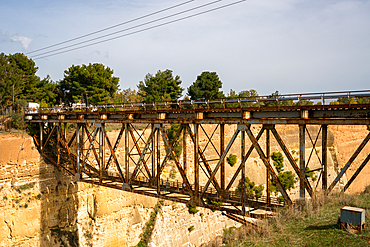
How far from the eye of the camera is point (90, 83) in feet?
159

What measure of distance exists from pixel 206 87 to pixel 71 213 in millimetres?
37025

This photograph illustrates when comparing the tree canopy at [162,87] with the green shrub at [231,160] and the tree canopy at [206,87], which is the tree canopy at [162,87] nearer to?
the tree canopy at [206,87]

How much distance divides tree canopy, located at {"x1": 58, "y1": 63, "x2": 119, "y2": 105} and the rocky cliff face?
14604mm

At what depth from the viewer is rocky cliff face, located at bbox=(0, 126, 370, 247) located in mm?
26328

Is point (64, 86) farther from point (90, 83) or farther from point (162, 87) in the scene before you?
point (162, 87)

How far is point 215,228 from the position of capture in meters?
38.8

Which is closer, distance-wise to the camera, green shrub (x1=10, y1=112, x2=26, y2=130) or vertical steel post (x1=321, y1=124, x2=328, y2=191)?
vertical steel post (x1=321, y1=124, x2=328, y2=191)

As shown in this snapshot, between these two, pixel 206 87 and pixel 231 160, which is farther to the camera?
pixel 206 87

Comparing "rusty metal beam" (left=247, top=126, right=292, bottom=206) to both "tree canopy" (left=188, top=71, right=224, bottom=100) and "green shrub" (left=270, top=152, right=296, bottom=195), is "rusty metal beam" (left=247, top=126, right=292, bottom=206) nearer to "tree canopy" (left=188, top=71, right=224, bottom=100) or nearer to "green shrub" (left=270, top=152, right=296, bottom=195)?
"green shrub" (left=270, top=152, right=296, bottom=195)

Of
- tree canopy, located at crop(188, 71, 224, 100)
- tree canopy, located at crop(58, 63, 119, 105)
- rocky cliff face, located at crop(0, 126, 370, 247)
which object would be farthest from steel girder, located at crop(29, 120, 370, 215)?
tree canopy, located at crop(188, 71, 224, 100)

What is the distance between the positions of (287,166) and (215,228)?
15545 millimetres

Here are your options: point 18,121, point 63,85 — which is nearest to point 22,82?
point 63,85

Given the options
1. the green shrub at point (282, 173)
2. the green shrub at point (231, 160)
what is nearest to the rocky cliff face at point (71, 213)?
the green shrub at point (231, 160)

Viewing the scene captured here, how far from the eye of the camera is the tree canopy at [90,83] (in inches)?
1866
